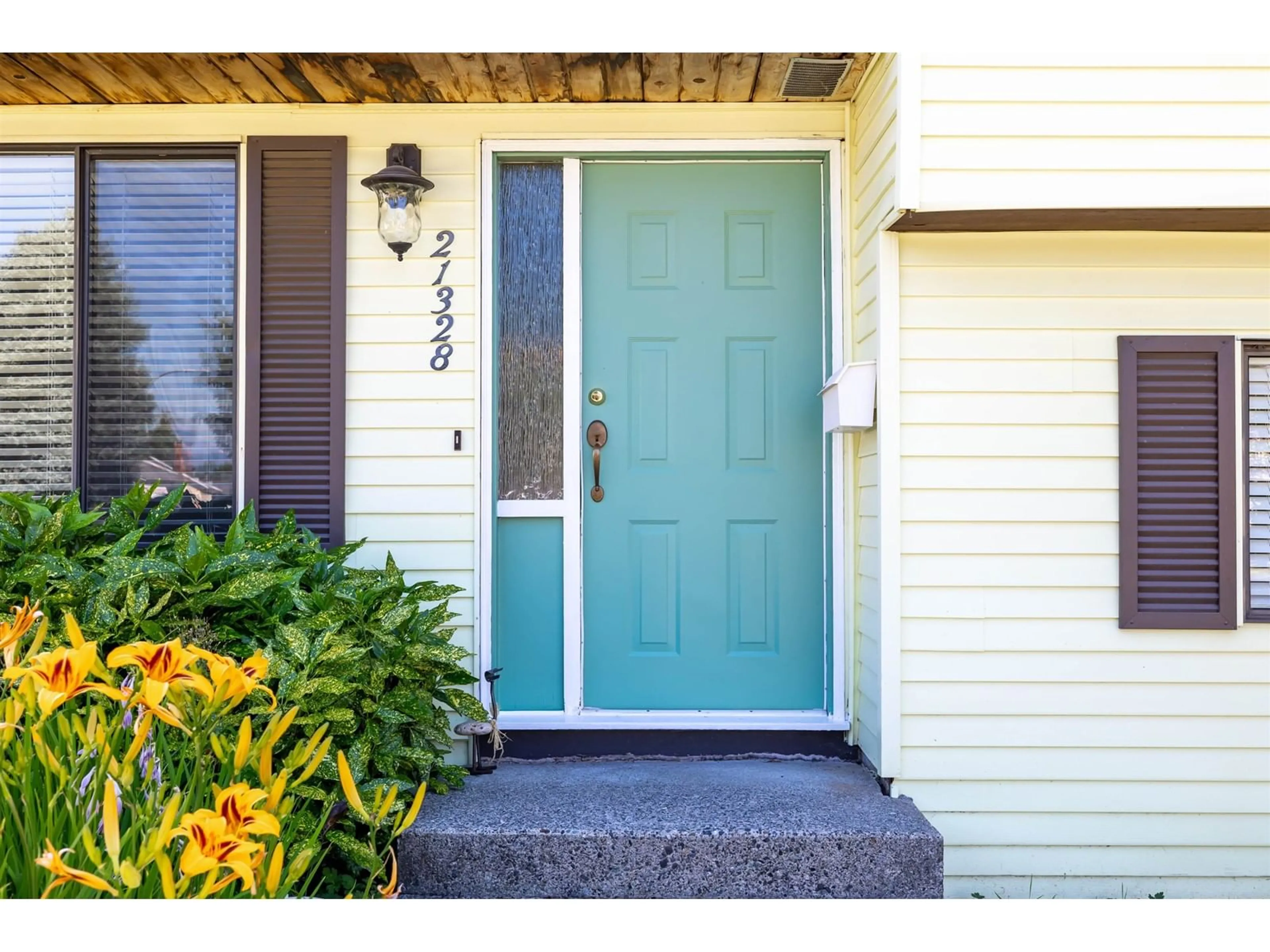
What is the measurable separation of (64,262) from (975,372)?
9.81 ft

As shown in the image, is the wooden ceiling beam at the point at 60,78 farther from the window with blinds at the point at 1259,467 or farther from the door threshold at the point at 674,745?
the window with blinds at the point at 1259,467

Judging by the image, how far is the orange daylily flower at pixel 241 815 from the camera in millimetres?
1155

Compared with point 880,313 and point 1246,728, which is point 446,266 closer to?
point 880,313

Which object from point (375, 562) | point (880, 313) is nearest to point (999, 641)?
point (880, 313)

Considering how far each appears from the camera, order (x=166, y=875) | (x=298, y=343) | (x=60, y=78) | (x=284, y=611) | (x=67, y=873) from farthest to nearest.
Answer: (x=298, y=343) → (x=60, y=78) → (x=284, y=611) → (x=166, y=875) → (x=67, y=873)

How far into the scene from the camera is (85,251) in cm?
316

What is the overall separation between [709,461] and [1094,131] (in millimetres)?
1492

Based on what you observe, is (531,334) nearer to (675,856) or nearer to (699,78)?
(699,78)

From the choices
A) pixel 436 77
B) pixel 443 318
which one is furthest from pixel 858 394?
pixel 436 77

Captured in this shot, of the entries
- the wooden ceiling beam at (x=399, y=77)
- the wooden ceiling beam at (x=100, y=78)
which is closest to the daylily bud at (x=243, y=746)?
the wooden ceiling beam at (x=399, y=77)

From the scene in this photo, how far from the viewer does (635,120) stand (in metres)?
3.15

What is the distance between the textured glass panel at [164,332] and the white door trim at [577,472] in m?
0.86

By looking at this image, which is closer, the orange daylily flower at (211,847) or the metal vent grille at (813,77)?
the orange daylily flower at (211,847)

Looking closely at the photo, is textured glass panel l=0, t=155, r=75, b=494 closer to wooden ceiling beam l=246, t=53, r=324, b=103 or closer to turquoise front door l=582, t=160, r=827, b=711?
wooden ceiling beam l=246, t=53, r=324, b=103
